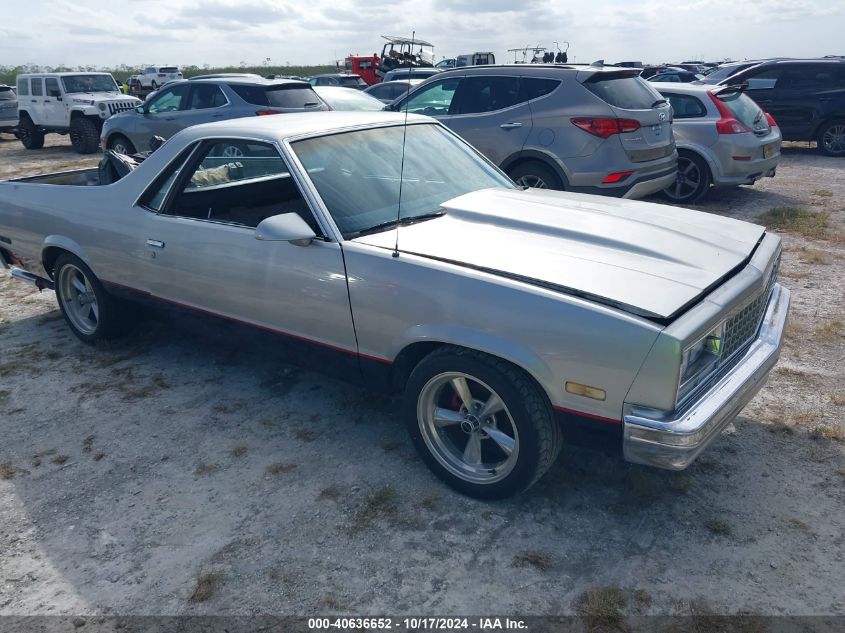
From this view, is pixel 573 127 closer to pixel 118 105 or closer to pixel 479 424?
pixel 479 424

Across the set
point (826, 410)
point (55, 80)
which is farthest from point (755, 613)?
point (55, 80)

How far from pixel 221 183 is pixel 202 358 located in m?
1.25

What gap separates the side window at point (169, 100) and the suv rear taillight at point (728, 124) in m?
8.45

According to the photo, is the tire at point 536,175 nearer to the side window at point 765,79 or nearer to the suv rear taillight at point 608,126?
→ the suv rear taillight at point 608,126

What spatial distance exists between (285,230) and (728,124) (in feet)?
24.0

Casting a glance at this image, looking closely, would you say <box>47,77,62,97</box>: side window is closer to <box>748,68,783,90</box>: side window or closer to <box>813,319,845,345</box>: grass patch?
<box>748,68,783,90</box>: side window

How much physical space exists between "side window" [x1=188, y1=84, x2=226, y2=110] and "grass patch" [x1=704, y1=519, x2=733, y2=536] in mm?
10615

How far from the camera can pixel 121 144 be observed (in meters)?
12.7

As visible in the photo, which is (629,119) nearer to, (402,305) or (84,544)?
(402,305)

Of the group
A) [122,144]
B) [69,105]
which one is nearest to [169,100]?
[122,144]

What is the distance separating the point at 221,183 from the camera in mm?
4336

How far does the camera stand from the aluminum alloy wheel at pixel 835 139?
13.1 metres

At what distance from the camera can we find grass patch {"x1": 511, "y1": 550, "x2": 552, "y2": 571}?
2.78m

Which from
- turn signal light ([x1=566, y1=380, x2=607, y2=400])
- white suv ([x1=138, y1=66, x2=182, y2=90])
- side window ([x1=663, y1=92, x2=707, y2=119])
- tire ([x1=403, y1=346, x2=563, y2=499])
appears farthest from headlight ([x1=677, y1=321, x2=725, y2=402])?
white suv ([x1=138, y1=66, x2=182, y2=90])
